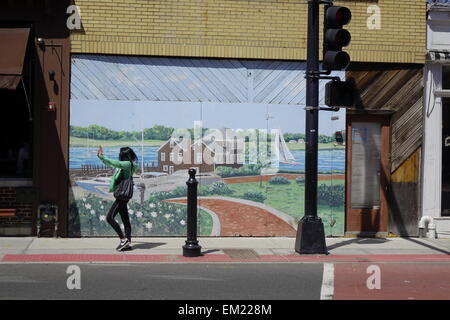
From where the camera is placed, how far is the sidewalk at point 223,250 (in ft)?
34.2

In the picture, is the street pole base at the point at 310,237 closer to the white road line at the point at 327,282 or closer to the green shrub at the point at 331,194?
the white road line at the point at 327,282

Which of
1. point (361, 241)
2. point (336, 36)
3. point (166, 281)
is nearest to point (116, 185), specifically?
point (166, 281)

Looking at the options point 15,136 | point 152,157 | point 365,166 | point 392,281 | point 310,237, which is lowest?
point 392,281

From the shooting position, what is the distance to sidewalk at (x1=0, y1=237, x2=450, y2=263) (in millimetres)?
10414

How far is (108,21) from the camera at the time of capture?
12.4m

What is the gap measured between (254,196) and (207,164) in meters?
1.20

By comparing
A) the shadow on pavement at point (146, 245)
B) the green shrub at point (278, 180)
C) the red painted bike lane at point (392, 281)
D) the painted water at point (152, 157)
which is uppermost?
the painted water at point (152, 157)

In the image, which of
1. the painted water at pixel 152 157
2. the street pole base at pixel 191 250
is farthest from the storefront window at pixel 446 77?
the street pole base at pixel 191 250

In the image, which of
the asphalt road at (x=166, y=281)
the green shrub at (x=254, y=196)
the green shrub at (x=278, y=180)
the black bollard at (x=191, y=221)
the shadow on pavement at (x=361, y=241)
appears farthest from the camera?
the green shrub at (x=278, y=180)

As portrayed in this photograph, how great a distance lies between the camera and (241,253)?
436 inches

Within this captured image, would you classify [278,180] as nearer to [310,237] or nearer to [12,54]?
[310,237]

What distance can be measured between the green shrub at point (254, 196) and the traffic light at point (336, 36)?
11.3 feet

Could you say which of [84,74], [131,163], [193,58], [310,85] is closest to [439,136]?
[310,85]

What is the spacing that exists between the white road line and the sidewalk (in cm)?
65
